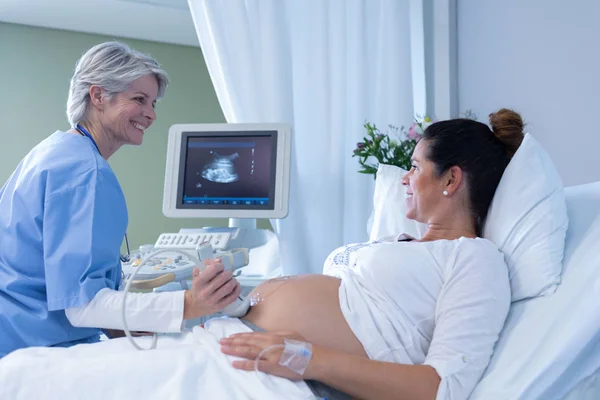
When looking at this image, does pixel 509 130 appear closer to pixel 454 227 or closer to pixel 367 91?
pixel 454 227

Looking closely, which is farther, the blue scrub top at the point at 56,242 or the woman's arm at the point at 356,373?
the blue scrub top at the point at 56,242

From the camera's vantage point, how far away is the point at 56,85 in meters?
3.19

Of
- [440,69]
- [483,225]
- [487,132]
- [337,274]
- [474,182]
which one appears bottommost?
[337,274]

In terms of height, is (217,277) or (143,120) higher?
(143,120)

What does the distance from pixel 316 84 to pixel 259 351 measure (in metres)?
1.61

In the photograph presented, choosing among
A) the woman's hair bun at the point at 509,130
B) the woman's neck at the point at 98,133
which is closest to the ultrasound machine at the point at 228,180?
the woman's neck at the point at 98,133

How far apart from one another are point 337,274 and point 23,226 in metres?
0.69

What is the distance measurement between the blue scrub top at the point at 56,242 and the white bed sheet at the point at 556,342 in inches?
29.9

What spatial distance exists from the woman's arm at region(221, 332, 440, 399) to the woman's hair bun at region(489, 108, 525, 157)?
2.05 feet

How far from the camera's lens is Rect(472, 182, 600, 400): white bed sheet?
3.13ft

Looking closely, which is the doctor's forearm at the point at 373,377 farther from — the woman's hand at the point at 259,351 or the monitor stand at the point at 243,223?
the monitor stand at the point at 243,223

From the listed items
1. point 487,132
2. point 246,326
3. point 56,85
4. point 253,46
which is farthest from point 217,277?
point 56,85

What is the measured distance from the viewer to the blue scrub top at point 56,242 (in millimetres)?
1076

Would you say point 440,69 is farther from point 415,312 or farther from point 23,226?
point 23,226
